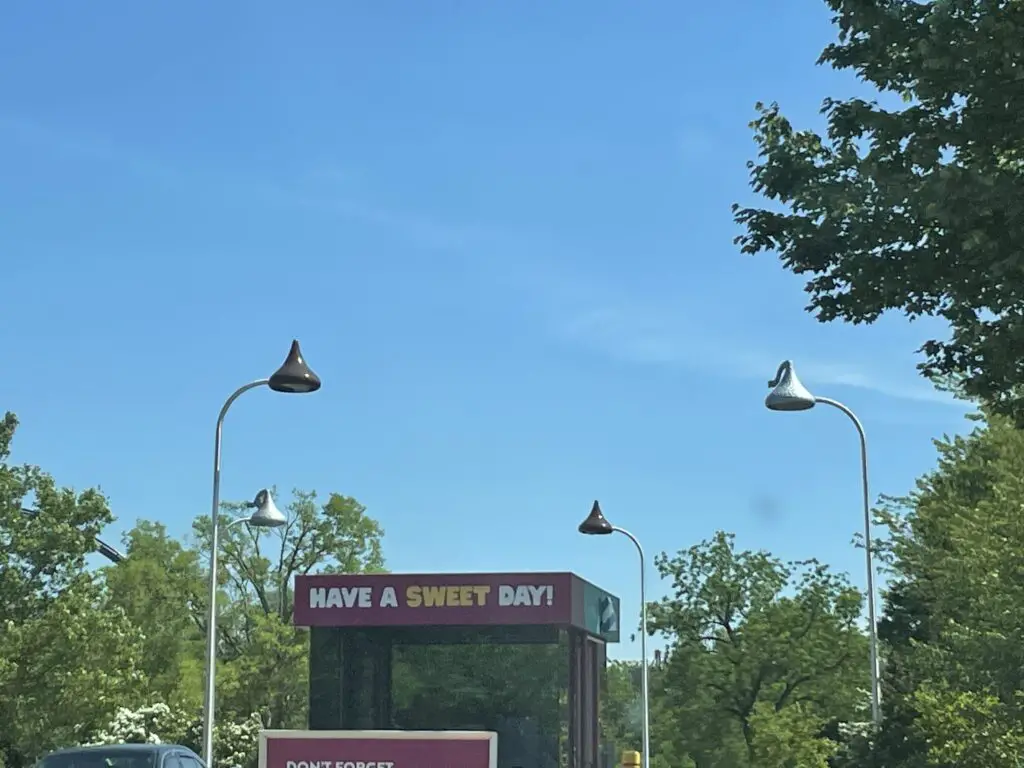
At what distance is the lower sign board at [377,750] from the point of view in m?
18.7

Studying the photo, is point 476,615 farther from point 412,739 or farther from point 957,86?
point 957,86

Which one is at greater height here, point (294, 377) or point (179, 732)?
point (294, 377)

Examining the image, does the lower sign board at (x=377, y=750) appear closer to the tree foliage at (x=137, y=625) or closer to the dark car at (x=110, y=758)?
the dark car at (x=110, y=758)

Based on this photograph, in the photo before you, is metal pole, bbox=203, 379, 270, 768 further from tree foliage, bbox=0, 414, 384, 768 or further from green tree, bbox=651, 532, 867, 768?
green tree, bbox=651, 532, 867, 768

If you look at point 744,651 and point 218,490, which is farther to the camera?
point 744,651

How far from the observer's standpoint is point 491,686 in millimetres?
51844

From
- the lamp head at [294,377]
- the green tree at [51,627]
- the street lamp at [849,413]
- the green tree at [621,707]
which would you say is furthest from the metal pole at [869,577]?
the green tree at [621,707]

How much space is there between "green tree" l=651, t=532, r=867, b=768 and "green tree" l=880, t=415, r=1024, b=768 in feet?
98.9

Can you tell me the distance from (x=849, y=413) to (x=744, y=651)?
36070 millimetres

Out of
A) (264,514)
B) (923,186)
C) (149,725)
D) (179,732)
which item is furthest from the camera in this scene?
(149,725)

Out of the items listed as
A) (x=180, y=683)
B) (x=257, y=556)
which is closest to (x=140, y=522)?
(x=257, y=556)

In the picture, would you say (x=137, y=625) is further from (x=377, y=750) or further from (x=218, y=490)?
(x=377, y=750)

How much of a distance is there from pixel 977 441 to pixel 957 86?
75.2 ft

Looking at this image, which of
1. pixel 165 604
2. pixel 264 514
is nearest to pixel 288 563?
pixel 165 604
